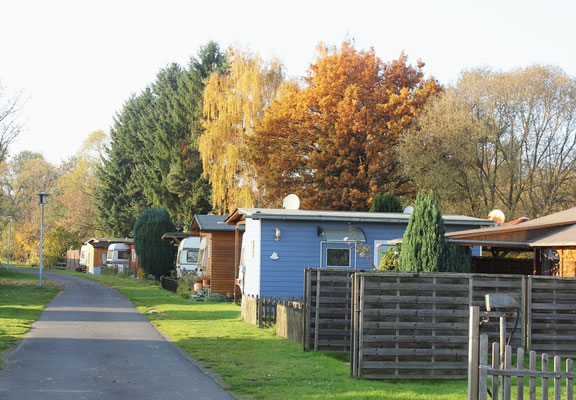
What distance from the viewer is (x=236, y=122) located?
1734 inches

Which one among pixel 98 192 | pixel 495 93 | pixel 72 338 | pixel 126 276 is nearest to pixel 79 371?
pixel 72 338

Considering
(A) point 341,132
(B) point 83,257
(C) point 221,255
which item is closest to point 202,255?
(C) point 221,255

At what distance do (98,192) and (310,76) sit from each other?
3542cm

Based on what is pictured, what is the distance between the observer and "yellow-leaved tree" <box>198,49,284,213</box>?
4291cm

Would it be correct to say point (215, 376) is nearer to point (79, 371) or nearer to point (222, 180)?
point (79, 371)

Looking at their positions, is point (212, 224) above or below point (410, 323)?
above

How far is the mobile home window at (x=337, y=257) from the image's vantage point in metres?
24.9

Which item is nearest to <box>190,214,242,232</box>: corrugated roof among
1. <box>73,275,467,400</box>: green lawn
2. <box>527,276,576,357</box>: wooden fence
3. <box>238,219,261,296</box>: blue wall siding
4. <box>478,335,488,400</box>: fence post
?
<box>238,219,261,296</box>: blue wall siding

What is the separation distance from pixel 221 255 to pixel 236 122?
13659mm

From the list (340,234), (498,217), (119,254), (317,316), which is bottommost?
(317,316)

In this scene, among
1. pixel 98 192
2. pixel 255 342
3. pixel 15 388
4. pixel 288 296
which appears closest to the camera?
pixel 15 388

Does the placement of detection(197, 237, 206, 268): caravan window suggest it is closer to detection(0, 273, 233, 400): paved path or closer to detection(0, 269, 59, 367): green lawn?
detection(0, 269, 59, 367): green lawn

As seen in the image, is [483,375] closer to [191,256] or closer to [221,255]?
[221,255]

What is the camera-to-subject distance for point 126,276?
58031mm
